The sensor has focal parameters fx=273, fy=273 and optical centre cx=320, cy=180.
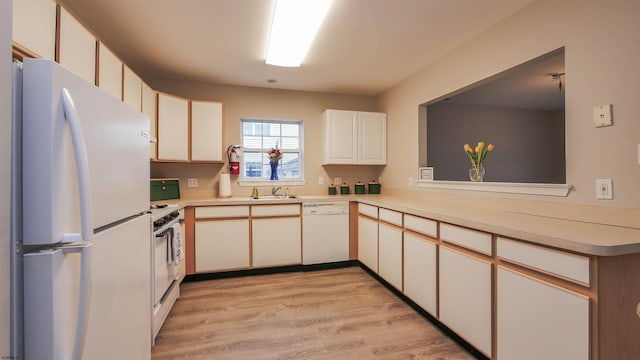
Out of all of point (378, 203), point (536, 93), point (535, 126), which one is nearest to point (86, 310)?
point (378, 203)

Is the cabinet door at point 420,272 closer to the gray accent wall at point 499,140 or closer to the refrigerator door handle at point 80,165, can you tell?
the refrigerator door handle at point 80,165

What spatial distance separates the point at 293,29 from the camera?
2260mm

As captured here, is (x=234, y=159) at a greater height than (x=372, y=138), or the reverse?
(x=372, y=138)

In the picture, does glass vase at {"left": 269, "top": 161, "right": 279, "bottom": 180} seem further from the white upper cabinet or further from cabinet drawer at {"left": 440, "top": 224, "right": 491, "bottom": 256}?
cabinet drawer at {"left": 440, "top": 224, "right": 491, "bottom": 256}

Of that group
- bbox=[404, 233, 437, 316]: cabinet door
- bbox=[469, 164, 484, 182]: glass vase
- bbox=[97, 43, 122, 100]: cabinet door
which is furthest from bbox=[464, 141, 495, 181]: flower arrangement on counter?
bbox=[97, 43, 122, 100]: cabinet door

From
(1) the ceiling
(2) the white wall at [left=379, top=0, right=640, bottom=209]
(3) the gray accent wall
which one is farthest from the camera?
(3) the gray accent wall

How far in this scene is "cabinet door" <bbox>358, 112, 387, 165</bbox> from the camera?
392 centimetres

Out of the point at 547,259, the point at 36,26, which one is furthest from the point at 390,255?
the point at 36,26

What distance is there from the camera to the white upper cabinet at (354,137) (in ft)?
12.6

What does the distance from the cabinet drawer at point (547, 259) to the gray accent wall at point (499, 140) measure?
3323mm

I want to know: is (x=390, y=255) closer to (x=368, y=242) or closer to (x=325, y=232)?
(x=368, y=242)

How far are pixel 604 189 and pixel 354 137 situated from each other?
2.68 meters

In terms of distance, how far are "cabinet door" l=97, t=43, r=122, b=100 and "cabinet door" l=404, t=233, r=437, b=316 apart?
8.31ft

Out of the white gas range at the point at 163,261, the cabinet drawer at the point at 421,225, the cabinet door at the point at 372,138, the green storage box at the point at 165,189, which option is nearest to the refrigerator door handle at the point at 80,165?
the white gas range at the point at 163,261
